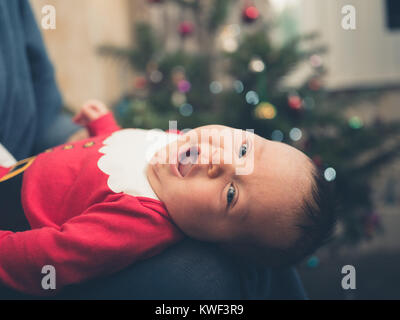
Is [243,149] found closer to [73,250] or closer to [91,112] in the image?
[73,250]

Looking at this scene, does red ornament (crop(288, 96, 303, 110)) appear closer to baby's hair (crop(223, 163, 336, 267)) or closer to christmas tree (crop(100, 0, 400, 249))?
christmas tree (crop(100, 0, 400, 249))

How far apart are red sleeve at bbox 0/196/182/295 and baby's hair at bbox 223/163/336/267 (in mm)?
196

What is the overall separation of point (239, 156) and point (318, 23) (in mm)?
2125

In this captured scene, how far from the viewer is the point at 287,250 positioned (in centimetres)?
68

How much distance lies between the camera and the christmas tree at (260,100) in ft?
4.76

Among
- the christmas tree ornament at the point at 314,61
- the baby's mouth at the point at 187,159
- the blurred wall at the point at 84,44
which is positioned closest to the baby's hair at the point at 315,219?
the baby's mouth at the point at 187,159

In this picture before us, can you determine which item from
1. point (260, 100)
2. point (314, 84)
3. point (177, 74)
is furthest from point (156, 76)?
point (314, 84)

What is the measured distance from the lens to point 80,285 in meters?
0.60

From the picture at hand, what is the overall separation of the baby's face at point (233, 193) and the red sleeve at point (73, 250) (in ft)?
0.30

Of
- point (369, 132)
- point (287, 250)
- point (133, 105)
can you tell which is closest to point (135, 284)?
point (287, 250)

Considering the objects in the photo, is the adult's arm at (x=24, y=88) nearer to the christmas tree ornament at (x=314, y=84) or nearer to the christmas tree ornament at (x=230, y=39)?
the christmas tree ornament at (x=230, y=39)

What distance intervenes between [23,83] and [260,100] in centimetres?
83

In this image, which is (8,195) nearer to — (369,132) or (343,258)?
(369,132)

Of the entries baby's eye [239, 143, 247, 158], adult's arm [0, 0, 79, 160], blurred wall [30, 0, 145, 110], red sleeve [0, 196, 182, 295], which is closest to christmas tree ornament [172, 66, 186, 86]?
blurred wall [30, 0, 145, 110]
